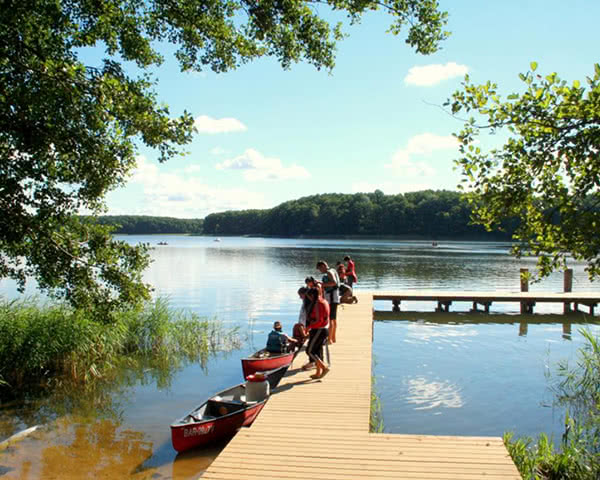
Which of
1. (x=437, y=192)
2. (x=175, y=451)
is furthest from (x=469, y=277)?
(x=437, y=192)

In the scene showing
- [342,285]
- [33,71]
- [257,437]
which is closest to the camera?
[257,437]

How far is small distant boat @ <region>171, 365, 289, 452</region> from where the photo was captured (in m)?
7.82

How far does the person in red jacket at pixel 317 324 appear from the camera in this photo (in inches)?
346

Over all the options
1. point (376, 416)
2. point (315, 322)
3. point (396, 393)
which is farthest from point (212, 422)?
point (396, 393)

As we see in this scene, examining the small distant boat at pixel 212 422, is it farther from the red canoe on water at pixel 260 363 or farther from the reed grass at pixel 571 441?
the reed grass at pixel 571 441

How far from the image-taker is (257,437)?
20.6ft

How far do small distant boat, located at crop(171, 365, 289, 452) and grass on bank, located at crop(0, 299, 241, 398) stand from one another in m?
2.61

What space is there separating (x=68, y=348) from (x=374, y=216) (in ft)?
379

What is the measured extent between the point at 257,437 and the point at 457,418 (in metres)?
4.89

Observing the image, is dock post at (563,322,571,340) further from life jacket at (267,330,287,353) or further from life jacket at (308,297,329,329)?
life jacket at (308,297,329,329)

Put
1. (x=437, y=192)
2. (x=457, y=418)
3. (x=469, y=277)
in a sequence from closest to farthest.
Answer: (x=457, y=418) → (x=469, y=277) → (x=437, y=192)

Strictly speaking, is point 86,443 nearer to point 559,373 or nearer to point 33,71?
point 33,71

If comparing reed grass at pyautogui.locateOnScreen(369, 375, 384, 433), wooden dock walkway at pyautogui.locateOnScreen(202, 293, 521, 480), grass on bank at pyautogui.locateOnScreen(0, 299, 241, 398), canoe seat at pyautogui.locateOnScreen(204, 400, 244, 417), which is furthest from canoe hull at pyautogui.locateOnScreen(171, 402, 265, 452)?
grass on bank at pyautogui.locateOnScreen(0, 299, 241, 398)

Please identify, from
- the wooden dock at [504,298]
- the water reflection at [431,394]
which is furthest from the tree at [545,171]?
the wooden dock at [504,298]
